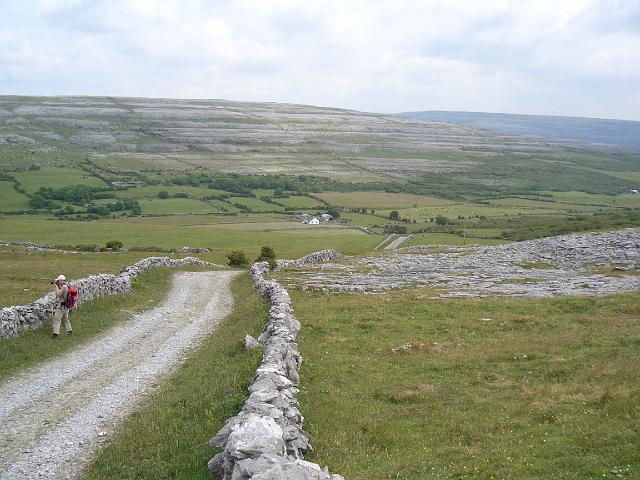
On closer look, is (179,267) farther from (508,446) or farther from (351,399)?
(508,446)

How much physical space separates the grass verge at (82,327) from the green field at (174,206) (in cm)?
12138

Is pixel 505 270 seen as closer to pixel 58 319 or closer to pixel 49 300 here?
pixel 49 300

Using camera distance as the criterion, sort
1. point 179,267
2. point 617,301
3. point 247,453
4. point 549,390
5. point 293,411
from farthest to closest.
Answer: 1. point 179,267
2. point 617,301
3. point 549,390
4. point 293,411
5. point 247,453

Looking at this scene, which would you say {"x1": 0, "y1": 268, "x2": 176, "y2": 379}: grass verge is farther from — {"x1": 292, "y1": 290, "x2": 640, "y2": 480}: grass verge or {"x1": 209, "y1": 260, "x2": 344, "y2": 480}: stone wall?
{"x1": 292, "y1": 290, "x2": 640, "y2": 480}: grass verge

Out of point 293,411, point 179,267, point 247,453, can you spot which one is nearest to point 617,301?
point 293,411

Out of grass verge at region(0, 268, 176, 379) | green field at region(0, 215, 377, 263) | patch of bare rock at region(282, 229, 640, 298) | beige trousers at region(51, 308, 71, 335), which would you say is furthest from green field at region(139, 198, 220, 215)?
beige trousers at region(51, 308, 71, 335)

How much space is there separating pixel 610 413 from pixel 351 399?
7.65 meters

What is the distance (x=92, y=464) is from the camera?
13672 mm

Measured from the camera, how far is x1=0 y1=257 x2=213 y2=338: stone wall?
24.8 metres

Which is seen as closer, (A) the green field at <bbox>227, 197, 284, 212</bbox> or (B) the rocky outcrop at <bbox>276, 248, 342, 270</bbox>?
(B) the rocky outcrop at <bbox>276, 248, 342, 270</bbox>

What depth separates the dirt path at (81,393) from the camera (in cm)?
1403

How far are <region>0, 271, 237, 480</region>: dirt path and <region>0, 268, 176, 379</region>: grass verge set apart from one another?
2.21 ft

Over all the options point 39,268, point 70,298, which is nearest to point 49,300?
point 70,298

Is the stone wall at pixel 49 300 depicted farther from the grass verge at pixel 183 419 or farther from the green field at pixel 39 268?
the grass verge at pixel 183 419
